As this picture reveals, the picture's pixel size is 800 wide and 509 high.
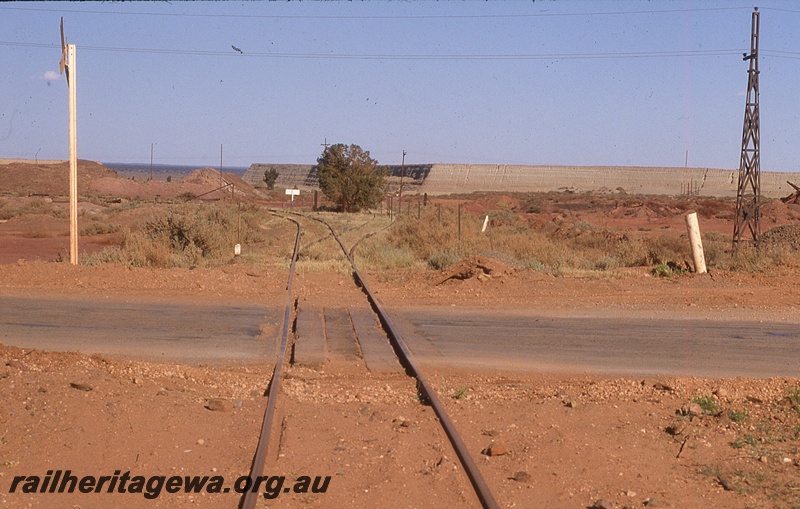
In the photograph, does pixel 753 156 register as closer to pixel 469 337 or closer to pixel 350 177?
pixel 469 337

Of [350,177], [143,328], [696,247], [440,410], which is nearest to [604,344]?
[440,410]

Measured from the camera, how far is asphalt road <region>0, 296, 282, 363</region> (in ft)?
41.4

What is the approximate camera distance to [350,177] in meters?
67.8

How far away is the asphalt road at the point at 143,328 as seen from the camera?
1262cm

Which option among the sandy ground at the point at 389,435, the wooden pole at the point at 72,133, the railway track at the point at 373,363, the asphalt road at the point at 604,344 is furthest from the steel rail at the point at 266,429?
the wooden pole at the point at 72,133

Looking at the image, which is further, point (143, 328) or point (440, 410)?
point (143, 328)

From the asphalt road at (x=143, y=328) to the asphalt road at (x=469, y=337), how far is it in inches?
0.6

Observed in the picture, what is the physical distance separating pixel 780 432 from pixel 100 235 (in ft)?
127

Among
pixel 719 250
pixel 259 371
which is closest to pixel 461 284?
pixel 259 371

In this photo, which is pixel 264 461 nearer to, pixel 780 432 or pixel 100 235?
pixel 780 432

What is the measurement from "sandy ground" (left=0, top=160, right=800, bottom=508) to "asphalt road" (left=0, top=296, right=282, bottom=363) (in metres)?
1.22

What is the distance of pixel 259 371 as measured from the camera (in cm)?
1134

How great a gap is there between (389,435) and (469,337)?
6.07 metres

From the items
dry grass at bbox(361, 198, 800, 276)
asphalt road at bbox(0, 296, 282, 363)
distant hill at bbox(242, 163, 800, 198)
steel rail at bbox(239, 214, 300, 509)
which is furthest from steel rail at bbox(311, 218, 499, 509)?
distant hill at bbox(242, 163, 800, 198)
